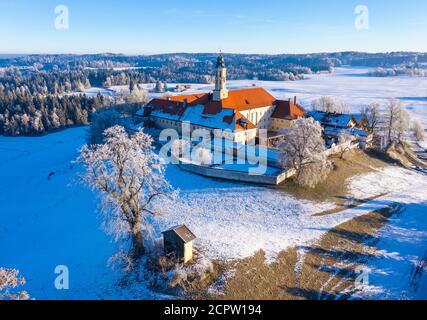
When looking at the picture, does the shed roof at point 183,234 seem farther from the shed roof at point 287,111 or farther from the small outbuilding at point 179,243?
the shed roof at point 287,111

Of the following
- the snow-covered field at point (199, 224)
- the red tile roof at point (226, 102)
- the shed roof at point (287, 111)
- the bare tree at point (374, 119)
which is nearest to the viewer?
the snow-covered field at point (199, 224)

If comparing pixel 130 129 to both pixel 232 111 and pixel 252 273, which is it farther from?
pixel 252 273

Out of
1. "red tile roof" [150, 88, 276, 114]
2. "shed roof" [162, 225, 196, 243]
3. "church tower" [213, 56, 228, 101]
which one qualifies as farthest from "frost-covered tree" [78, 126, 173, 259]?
"church tower" [213, 56, 228, 101]

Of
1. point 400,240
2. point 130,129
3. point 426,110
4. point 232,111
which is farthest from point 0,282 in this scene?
point 426,110

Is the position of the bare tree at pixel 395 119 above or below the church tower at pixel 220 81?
below

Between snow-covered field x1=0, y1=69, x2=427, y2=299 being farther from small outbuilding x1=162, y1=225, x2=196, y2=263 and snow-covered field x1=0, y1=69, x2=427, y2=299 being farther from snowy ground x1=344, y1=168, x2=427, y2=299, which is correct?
small outbuilding x1=162, y1=225, x2=196, y2=263

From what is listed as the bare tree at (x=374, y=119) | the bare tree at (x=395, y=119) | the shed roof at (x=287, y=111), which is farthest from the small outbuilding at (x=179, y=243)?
the bare tree at (x=395, y=119)
